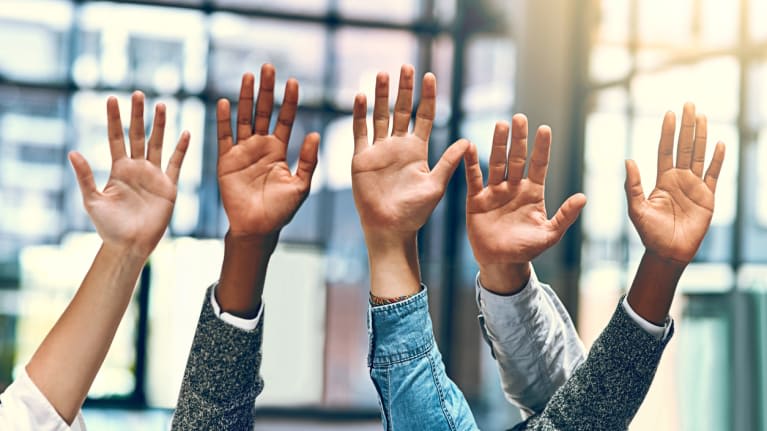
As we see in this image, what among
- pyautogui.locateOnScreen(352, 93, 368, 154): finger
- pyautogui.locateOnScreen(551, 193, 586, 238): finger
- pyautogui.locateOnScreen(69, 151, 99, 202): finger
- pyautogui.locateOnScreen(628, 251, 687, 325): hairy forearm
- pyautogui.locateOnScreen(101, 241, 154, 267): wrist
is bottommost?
pyautogui.locateOnScreen(628, 251, 687, 325): hairy forearm

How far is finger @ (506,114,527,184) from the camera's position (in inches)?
39.6

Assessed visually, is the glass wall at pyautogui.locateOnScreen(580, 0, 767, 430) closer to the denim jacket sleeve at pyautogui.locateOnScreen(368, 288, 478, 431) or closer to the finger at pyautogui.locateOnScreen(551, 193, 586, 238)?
the finger at pyautogui.locateOnScreen(551, 193, 586, 238)

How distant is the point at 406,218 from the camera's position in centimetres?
→ 96

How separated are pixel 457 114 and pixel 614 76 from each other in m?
0.94

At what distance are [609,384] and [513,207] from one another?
256 millimetres

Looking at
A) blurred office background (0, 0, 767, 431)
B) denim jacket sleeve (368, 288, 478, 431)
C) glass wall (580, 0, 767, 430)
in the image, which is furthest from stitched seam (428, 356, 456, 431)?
blurred office background (0, 0, 767, 431)

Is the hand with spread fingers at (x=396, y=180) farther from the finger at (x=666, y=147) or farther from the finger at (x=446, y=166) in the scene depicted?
the finger at (x=666, y=147)

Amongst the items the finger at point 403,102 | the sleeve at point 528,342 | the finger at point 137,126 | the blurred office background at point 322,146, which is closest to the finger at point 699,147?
the sleeve at point 528,342

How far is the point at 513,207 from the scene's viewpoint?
40.6 inches

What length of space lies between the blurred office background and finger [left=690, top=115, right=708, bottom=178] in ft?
6.39

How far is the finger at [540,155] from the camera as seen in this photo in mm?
1009

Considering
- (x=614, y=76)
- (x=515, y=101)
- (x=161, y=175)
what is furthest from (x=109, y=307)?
(x=515, y=101)

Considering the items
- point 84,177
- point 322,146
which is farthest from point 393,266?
point 322,146

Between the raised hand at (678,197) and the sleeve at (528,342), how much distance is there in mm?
164
